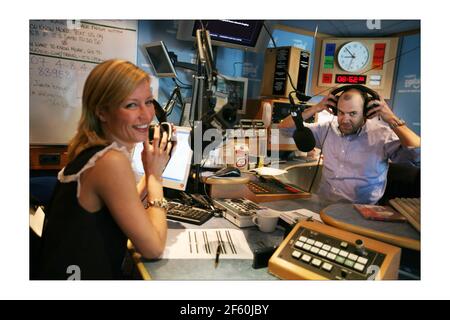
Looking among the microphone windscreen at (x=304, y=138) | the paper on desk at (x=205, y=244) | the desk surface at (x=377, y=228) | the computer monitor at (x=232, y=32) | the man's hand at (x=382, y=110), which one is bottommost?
the paper on desk at (x=205, y=244)

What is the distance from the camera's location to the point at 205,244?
Answer: 38.1 inches

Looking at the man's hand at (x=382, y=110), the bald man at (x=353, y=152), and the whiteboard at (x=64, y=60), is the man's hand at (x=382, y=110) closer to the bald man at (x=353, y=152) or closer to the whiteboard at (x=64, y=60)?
the bald man at (x=353, y=152)

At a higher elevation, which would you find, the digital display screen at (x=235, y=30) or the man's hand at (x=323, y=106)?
the digital display screen at (x=235, y=30)

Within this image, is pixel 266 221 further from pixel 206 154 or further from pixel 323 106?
pixel 323 106

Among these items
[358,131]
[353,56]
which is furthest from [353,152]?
[353,56]

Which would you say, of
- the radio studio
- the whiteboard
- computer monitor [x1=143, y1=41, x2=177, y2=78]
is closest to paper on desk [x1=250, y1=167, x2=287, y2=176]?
the radio studio

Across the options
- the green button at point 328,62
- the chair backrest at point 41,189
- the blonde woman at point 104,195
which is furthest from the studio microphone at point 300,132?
the chair backrest at point 41,189

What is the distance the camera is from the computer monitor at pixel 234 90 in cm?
143

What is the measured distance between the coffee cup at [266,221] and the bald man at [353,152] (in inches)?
20.5

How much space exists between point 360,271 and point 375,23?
78cm

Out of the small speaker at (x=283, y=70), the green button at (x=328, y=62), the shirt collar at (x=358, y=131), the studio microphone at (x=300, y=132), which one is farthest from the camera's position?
the small speaker at (x=283, y=70)
